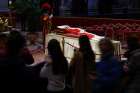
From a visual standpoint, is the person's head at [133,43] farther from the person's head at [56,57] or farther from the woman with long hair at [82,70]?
the person's head at [56,57]

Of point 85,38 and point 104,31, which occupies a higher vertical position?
point 85,38

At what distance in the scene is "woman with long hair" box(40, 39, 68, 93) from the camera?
7324mm

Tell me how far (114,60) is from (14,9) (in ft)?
55.8

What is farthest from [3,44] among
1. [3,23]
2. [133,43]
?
[3,23]

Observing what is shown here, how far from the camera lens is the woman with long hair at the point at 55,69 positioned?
7324 millimetres

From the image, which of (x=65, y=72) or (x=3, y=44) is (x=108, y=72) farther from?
(x=3, y=44)

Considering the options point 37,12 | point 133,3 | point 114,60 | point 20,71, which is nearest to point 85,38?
point 114,60

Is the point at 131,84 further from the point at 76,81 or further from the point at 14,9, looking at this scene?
the point at 14,9

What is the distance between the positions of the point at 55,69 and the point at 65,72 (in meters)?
0.15

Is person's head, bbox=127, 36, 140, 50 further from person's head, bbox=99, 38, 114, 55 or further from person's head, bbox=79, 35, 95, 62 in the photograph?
person's head, bbox=79, 35, 95, 62

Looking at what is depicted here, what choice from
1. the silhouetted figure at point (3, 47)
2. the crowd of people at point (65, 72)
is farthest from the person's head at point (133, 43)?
the silhouetted figure at point (3, 47)

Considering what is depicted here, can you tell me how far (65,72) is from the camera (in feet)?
24.4

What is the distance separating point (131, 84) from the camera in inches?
285

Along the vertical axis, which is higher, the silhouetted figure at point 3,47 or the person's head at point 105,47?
Answer: the person's head at point 105,47
